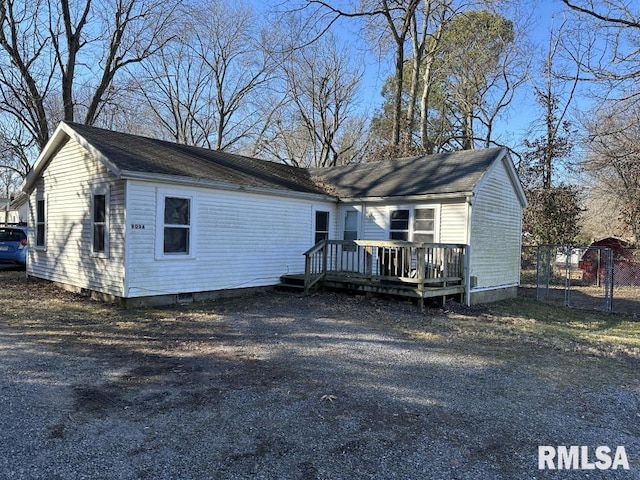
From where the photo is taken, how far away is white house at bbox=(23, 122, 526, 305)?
375 inches

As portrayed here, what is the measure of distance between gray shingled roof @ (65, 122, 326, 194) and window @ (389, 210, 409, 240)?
257cm

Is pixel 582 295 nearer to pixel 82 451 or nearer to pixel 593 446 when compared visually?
pixel 593 446

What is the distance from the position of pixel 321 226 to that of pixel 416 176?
3.15 m

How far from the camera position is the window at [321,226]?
1358 centimetres

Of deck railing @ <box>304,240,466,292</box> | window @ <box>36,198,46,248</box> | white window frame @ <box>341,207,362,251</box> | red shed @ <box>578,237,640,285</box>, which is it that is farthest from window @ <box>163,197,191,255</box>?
red shed @ <box>578,237,640,285</box>

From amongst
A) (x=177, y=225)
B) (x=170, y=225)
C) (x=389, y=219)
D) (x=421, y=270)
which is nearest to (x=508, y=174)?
(x=389, y=219)

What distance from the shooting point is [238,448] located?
337 centimetres

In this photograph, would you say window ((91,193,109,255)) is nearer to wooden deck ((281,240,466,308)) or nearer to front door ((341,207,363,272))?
wooden deck ((281,240,466,308))

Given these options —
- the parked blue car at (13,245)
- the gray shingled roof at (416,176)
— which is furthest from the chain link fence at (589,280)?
the parked blue car at (13,245)

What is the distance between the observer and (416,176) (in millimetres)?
13172

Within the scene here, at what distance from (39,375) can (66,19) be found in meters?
20.5

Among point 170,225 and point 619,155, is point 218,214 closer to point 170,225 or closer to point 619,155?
point 170,225

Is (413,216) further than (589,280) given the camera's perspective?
No

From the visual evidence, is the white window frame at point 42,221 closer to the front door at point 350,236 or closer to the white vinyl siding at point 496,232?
the front door at point 350,236
